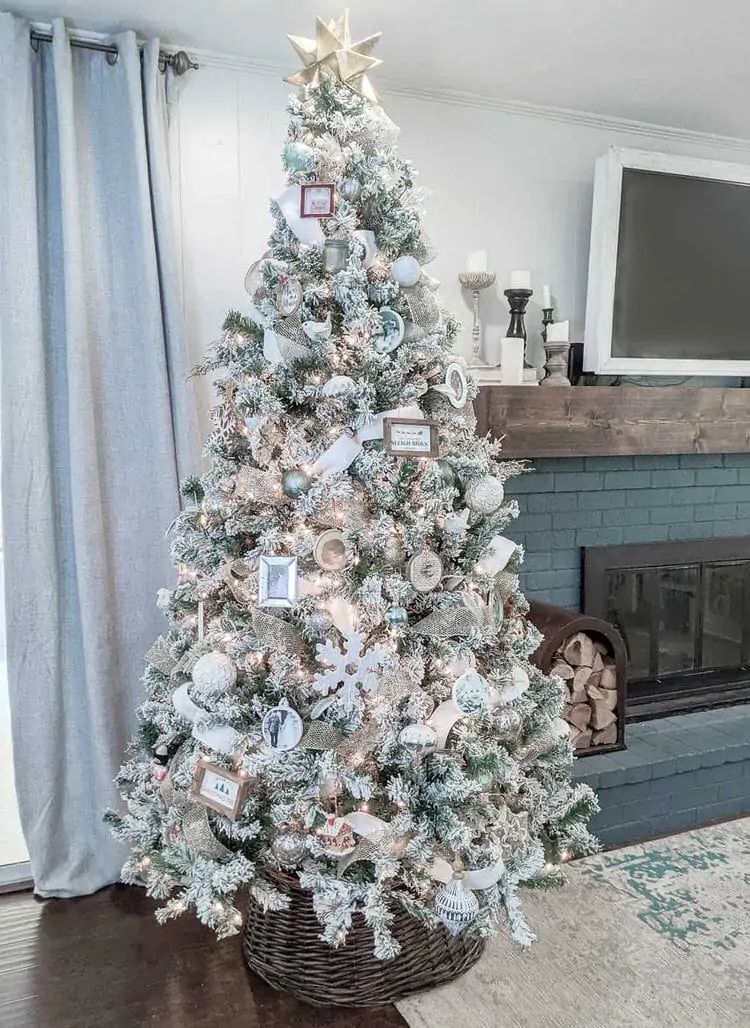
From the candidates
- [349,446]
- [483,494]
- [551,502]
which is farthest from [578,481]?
[349,446]

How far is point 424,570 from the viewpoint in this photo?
158cm

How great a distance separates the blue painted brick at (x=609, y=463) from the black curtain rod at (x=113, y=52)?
5.55 ft

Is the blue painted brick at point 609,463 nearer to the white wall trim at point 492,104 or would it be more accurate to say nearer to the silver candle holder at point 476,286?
the silver candle holder at point 476,286

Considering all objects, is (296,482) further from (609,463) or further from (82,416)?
(609,463)

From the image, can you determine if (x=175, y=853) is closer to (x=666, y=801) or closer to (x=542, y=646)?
(x=542, y=646)

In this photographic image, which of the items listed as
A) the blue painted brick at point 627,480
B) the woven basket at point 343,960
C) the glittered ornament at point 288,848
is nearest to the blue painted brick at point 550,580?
the blue painted brick at point 627,480

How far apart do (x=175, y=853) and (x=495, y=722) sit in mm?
728

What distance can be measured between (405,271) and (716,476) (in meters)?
1.74

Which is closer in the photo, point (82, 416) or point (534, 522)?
point (82, 416)

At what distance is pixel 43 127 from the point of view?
2027mm

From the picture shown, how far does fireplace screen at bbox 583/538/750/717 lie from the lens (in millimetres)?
2686

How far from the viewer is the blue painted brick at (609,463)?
258 cm

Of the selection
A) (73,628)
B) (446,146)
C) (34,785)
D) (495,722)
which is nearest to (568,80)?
(446,146)

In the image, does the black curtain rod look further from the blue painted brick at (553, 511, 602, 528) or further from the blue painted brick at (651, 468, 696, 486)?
the blue painted brick at (651, 468, 696, 486)
